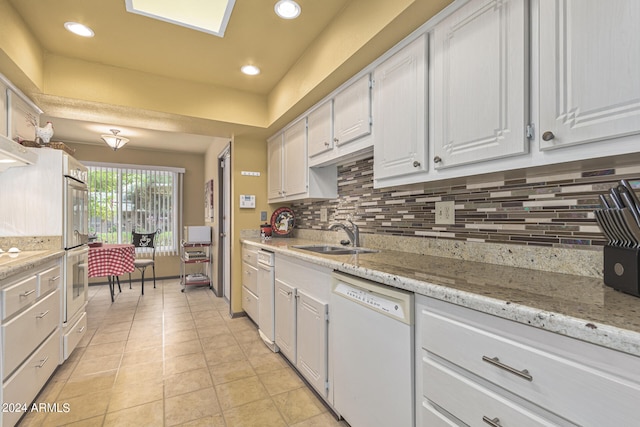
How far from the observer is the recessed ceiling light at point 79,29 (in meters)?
2.10

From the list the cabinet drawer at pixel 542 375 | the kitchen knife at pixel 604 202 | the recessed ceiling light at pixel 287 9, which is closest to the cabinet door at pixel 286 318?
the cabinet drawer at pixel 542 375

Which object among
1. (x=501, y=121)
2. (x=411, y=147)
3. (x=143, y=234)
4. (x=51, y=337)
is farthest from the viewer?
(x=143, y=234)

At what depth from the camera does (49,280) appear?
6.77ft

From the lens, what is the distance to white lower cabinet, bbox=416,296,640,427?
63cm

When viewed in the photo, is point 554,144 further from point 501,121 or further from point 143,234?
point 143,234

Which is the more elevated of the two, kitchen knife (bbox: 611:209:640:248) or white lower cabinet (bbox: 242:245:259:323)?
kitchen knife (bbox: 611:209:640:248)

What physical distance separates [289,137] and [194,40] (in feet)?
3.92

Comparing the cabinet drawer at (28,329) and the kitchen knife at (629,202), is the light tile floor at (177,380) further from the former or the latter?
the kitchen knife at (629,202)

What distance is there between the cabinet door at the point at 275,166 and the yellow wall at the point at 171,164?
2.91 m

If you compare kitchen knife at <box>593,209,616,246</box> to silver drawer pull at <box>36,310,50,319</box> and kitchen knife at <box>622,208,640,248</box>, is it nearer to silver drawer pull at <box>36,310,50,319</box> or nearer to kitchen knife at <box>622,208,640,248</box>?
kitchen knife at <box>622,208,640,248</box>

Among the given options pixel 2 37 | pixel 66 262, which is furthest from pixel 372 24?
pixel 66 262

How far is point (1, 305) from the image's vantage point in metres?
1.47

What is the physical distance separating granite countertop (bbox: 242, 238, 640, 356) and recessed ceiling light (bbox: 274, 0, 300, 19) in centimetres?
166

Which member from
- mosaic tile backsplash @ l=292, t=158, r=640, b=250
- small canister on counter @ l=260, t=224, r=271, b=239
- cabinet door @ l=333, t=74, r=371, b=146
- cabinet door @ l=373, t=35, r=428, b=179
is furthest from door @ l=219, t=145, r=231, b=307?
cabinet door @ l=373, t=35, r=428, b=179
